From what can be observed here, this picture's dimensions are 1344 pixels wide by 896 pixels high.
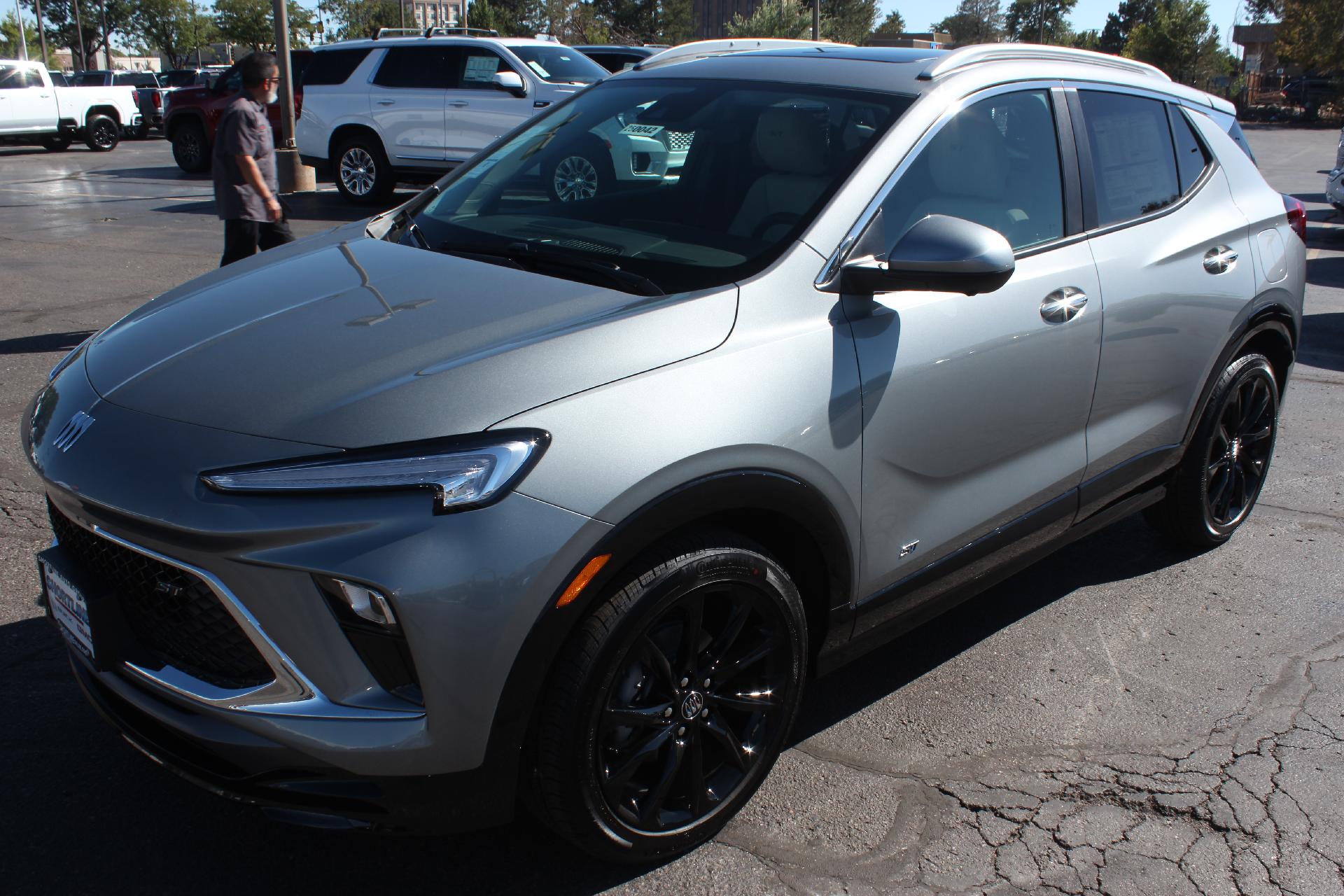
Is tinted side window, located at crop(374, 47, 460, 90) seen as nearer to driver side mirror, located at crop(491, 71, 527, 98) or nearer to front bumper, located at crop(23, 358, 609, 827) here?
driver side mirror, located at crop(491, 71, 527, 98)

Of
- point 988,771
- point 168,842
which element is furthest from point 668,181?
point 168,842

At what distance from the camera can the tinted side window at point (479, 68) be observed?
14.1m

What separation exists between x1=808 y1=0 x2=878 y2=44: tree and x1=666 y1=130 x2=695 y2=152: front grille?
46249 mm

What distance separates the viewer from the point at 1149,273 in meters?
3.60

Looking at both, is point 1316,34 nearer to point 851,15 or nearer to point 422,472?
point 851,15

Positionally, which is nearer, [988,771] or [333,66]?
[988,771]

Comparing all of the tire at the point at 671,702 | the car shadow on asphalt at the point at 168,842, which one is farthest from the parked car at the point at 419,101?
the tire at the point at 671,702

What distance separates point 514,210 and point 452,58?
39.1ft

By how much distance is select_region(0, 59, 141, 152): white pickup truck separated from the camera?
2234 centimetres

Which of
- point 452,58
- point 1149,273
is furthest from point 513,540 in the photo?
point 452,58

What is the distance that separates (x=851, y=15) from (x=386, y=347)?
199 feet

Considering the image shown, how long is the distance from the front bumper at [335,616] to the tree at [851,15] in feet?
157

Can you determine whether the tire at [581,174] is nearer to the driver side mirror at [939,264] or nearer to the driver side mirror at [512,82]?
the driver side mirror at [939,264]

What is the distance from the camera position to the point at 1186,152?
4.05 metres
